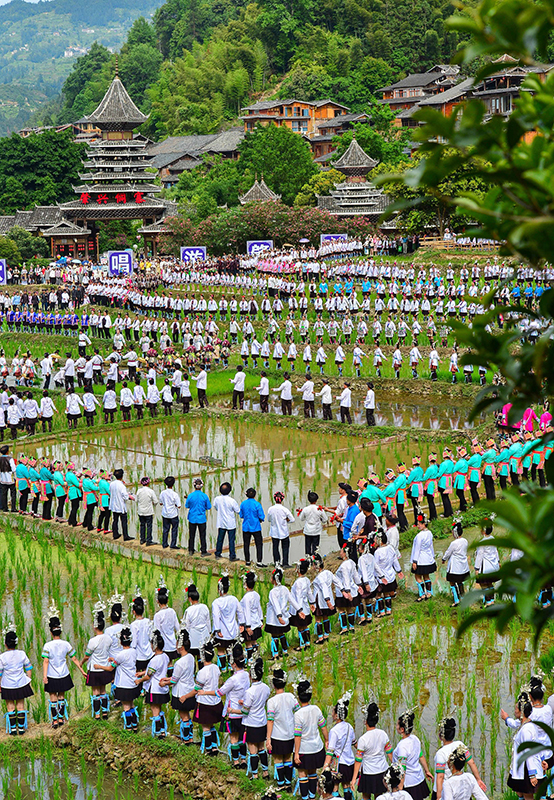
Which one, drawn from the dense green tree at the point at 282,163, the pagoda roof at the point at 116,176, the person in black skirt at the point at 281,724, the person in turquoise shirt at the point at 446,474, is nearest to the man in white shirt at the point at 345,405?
the person in turquoise shirt at the point at 446,474

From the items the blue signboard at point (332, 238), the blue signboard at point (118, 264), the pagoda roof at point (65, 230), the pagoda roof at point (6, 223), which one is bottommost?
the blue signboard at point (118, 264)

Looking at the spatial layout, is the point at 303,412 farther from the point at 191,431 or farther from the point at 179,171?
the point at 179,171

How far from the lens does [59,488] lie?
17.9 meters

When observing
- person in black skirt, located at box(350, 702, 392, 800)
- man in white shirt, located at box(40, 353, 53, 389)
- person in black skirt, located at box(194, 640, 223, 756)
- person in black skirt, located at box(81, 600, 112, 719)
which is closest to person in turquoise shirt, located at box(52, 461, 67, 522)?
person in black skirt, located at box(81, 600, 112, 719)

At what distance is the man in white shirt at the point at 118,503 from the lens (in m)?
16.1

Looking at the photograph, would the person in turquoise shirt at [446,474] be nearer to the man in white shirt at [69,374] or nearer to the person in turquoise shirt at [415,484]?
the person in turquoise shirt at [415,484]

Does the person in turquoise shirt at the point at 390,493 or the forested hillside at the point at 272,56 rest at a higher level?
the forested hillside at the point at 272,56

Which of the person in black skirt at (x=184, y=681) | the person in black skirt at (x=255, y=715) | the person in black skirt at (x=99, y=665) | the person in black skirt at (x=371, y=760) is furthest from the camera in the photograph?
the person in black skirt at (x=99, y=665)

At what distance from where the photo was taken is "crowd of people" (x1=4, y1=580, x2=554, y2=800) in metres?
7.70

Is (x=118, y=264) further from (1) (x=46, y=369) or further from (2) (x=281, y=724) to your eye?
(2) (x=281, y=724)

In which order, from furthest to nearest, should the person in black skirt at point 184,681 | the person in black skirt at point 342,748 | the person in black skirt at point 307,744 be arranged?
the person in black skirt at point 184,681 < the person in black skirt at point 307,744 < the person in black skirt at point 342,748

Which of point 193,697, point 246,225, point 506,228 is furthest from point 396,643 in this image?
point 246,225

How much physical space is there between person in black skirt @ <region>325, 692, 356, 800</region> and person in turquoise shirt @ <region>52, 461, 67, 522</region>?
34.2 feet

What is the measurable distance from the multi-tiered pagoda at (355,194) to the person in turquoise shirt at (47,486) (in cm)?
3994
